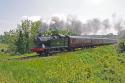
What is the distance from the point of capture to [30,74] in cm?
1764

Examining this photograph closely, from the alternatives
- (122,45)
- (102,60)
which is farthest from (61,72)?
(122,45)

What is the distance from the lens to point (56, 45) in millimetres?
38500

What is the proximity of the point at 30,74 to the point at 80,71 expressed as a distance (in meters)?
6.59

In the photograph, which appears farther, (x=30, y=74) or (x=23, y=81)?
(x=30, y=74)

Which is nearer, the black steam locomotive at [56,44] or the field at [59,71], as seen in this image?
the field at [59,71]

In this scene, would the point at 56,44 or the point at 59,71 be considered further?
the point at 56,44

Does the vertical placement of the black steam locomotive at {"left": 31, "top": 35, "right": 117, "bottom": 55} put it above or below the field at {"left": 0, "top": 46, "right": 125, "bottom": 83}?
above

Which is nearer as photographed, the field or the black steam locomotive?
the field

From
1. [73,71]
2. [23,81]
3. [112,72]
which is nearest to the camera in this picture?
[23,81]

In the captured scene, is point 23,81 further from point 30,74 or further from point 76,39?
point 76,39

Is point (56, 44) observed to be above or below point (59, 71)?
above

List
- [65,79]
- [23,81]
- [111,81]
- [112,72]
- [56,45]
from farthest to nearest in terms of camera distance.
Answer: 1. [56,45]
2. [112,72]
3. [111,81]
4. [65,79]
5. [23,81]

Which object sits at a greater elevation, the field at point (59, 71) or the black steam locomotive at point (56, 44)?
the black steam locomotive at point (56, 44)

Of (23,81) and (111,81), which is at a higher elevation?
(23,81)
